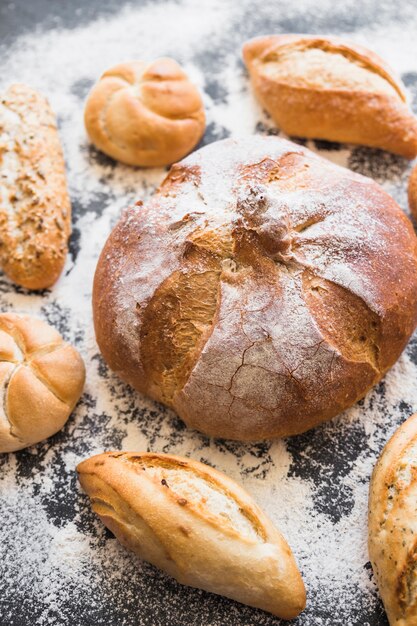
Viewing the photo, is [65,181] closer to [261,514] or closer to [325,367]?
[325,367]

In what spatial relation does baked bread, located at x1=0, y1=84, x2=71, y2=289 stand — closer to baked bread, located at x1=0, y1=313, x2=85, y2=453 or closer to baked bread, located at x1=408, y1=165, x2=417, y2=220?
baked bread, located at x1=0, y1=313, x2=85, y2=453

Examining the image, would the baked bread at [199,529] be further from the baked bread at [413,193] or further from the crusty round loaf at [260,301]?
the baked bread at [413,193]

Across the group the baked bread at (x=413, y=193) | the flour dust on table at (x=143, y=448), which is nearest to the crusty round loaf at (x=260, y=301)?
the flour dust on table at (x=143, y=448)

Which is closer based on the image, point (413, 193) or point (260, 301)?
point (260, 301)

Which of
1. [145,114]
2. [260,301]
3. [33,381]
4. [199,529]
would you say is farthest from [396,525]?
[145,114]

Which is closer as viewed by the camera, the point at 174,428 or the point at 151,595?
the point at 151,595

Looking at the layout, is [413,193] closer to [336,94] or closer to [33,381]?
[336,94]

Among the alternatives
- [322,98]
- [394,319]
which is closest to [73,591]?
[394,319]
